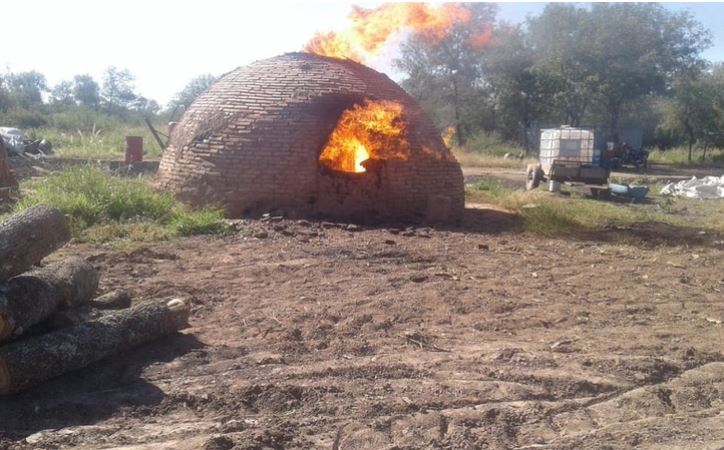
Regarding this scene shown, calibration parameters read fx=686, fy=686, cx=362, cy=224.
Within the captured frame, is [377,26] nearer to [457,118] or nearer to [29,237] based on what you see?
[29,237]

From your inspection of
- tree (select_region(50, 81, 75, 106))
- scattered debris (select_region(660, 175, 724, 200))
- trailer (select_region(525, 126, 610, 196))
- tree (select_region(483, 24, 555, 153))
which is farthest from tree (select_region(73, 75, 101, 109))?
scattered debris (select_region(660, 175, 724, 200))

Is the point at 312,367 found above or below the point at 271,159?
below

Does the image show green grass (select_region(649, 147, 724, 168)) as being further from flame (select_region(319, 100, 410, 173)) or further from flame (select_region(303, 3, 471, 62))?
flame (select_region(319, 100, 410, 173))

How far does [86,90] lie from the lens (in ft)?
203

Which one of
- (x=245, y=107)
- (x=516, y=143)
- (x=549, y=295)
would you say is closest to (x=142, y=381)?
(x=549, y=295)

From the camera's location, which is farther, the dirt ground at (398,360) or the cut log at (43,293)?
the cut log at (43,293)

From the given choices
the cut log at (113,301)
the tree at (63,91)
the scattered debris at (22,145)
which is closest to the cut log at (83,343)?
the cut log at (113,301)

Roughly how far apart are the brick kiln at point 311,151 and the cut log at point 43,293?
5.51 m

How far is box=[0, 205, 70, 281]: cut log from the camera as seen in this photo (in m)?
4.54

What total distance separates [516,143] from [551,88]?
13.6 feet

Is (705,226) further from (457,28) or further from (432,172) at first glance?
→ (457,28)

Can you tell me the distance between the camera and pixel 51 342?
427cm

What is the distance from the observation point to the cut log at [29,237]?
4535mm

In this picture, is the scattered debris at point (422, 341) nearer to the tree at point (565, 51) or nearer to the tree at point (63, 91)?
the tree at point (565, 51)
